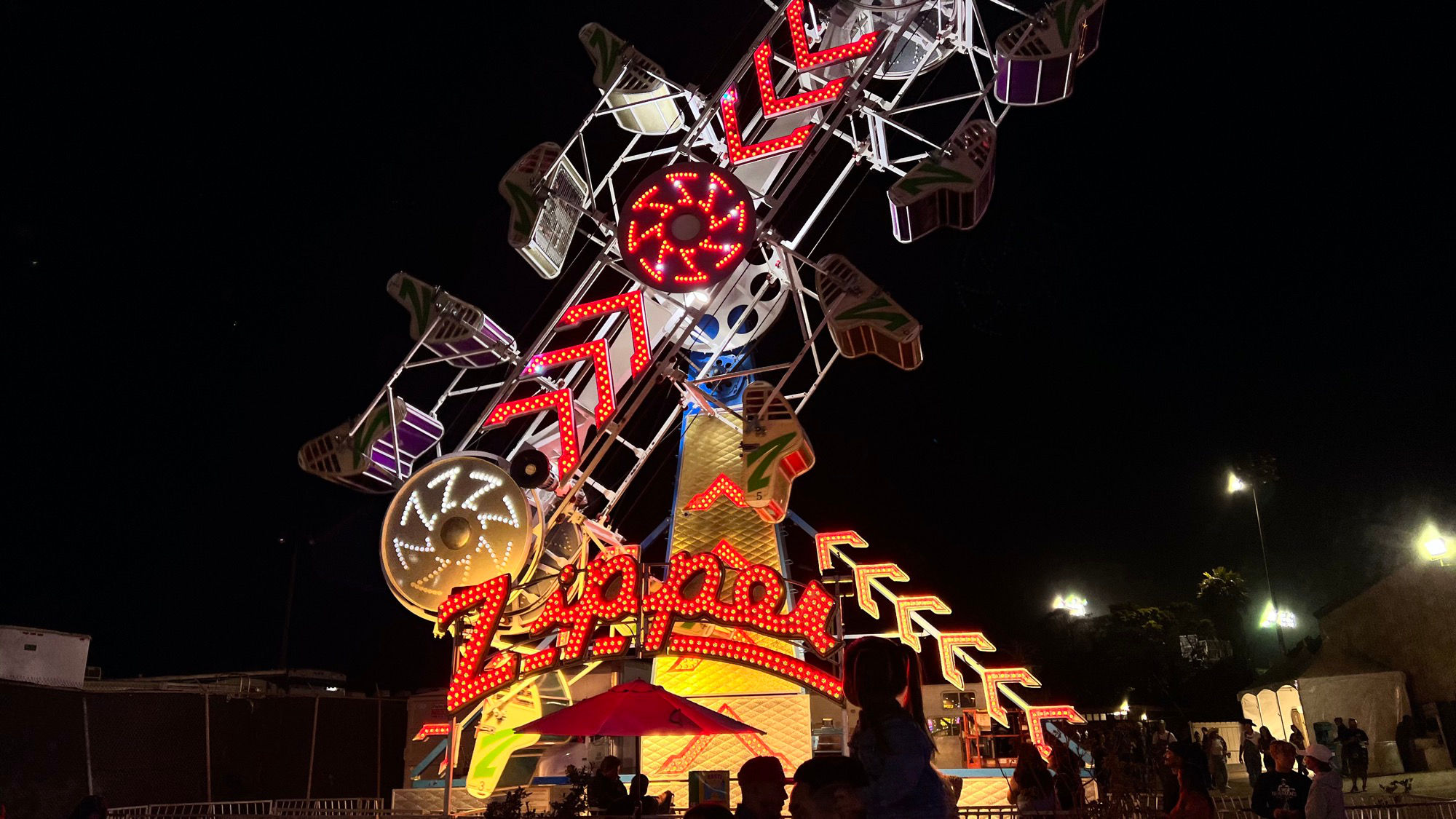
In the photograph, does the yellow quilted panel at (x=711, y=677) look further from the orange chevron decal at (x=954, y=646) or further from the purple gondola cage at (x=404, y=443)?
the purple gondola cage at (x=404, y=443)

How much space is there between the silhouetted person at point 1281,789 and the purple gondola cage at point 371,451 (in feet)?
41.0

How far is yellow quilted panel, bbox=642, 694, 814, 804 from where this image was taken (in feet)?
48.9

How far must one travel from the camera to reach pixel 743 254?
14.6 m

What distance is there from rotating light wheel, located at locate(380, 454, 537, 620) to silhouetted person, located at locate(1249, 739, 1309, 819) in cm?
1008

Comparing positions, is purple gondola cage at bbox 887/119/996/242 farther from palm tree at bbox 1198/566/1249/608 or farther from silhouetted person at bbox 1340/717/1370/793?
palm tree at bbox 1198/566/1249/608

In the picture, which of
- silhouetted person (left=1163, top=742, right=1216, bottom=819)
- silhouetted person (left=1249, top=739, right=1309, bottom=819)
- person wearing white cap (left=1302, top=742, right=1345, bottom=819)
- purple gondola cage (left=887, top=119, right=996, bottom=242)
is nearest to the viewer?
silhouetted person (left=1163, top=742, right=1216, bottom=819)

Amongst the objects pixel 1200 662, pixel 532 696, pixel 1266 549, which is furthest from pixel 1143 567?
pixel 532 696

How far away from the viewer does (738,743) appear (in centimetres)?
1504

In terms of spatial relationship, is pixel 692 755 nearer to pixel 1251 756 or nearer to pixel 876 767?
pixel 1251 756

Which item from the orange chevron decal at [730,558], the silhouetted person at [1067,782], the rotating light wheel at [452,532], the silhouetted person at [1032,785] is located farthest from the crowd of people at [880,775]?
the rotating light wheel at [452,532]

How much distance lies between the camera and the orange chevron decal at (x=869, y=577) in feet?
47.5

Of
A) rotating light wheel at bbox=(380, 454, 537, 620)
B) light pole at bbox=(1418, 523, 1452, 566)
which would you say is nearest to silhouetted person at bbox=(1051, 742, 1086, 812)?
rotating light wheel at bbox=(380, 454, 537, 620)

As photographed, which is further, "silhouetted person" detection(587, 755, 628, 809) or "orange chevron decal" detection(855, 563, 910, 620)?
"orange chevron decal" detection(855, 563, 910, 620)

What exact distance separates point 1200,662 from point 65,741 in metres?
42.5
